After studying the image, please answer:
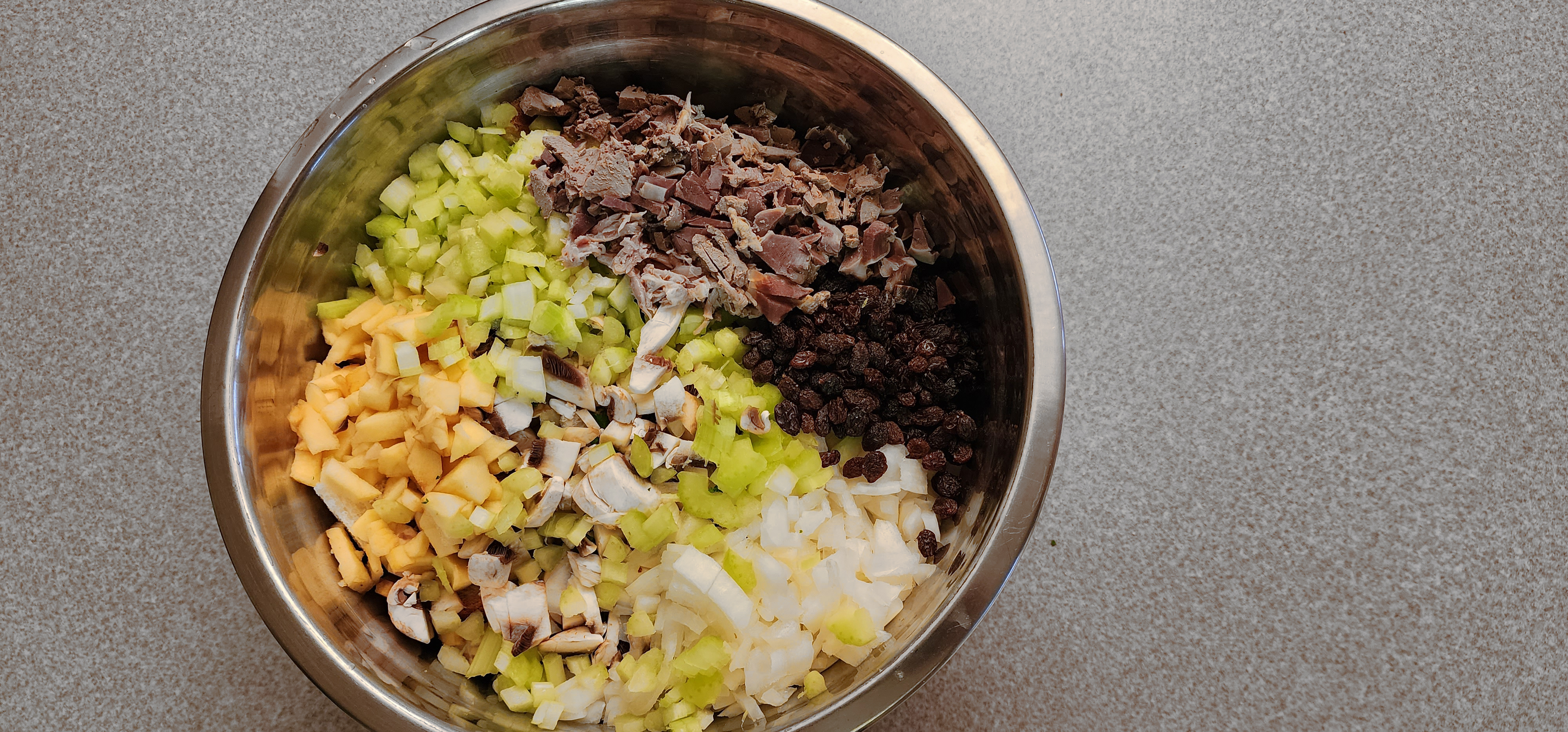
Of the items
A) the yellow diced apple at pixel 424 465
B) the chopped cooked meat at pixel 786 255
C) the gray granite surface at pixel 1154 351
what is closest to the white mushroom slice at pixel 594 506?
the yellow diced apple at pixel 424 465

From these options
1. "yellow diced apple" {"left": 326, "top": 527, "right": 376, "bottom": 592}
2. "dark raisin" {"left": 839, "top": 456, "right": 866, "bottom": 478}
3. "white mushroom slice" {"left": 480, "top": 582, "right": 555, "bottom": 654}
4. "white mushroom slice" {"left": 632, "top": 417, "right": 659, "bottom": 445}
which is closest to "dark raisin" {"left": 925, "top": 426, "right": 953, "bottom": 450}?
"dark raisin" {"left": 839, "top": 456, "right": 866, "bottom": 478}

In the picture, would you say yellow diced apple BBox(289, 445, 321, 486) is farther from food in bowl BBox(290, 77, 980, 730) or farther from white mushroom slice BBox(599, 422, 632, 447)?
white mushroom slice BBox(599, 422, 632, 447)

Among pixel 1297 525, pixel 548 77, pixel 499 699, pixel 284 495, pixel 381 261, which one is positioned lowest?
pixel 499 699

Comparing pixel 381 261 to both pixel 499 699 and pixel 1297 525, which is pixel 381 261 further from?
pixel 1297 525

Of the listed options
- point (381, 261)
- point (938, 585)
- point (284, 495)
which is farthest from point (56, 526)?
point (938, 585)

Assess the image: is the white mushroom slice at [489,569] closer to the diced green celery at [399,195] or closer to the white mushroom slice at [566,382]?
the white mushroom slice at [566,382]

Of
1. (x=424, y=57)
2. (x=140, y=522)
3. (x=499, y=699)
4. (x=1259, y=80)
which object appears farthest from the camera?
(x=1259, y=80)

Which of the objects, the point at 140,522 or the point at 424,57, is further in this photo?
the point at 140,522

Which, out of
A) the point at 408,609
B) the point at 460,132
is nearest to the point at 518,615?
the point at 408,609
